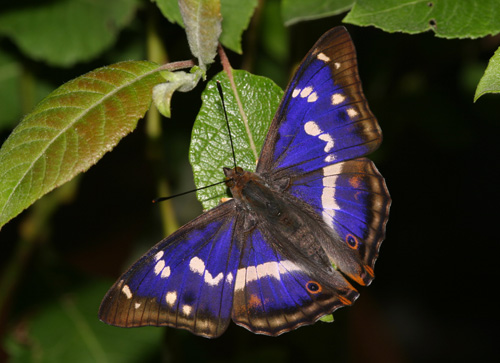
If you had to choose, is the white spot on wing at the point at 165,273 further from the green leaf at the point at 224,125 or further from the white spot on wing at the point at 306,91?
the white spot on wing at the point at 306,91

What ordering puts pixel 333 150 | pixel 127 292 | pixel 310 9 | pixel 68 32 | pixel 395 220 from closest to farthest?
pixel 127 292, pixel 333 150, pixel 310 9, pixel 68 32, pixel 395 220

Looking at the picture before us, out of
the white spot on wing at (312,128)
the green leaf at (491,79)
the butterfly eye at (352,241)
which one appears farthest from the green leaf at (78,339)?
the green leaf at (491,79)

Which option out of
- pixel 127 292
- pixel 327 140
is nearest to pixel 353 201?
pixel 327 140

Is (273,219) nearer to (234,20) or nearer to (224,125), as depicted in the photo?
(224,125)

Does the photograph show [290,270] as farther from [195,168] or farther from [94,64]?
[94,64]

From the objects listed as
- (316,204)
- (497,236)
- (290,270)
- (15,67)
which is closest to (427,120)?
(497,236)

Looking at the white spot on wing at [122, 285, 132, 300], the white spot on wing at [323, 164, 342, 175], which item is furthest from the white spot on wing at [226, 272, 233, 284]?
the white spot on wing at [323, 164, 342, 175]

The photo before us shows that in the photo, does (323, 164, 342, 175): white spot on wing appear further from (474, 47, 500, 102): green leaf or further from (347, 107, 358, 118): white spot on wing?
(474, 47, 500, 102): green leaf
